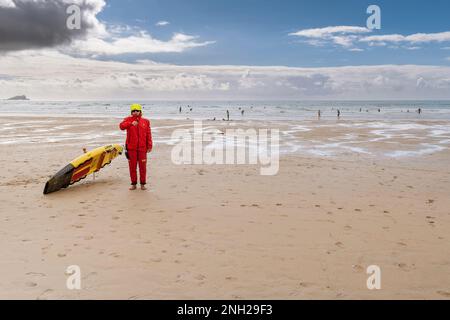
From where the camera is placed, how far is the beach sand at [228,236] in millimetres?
4605

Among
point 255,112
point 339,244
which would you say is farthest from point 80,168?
point 255,112

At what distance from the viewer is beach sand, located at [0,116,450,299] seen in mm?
4605

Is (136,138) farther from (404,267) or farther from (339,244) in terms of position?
(404,267)

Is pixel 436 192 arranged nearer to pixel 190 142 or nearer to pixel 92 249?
pixel 92 249

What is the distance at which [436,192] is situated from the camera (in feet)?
30.5

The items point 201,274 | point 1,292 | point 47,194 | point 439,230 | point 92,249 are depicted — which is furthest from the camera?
point 47,194

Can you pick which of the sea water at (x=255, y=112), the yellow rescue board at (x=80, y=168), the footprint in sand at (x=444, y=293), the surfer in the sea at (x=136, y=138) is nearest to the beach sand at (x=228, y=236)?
the footprint in sand at (x=444, y=293)

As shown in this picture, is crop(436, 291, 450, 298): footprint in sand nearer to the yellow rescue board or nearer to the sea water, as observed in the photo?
the yellow rescue board

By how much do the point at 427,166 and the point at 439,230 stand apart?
7.29 meters

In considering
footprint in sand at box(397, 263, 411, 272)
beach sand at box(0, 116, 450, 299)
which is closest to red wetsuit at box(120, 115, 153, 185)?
beach sand at box(0, 116, 450, 299)

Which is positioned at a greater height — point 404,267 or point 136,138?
point 136,138

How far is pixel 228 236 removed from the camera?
247 inches

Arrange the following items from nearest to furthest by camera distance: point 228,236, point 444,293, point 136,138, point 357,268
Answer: point 444,293 < point 357,268 < point 228,236 < point 136,138
